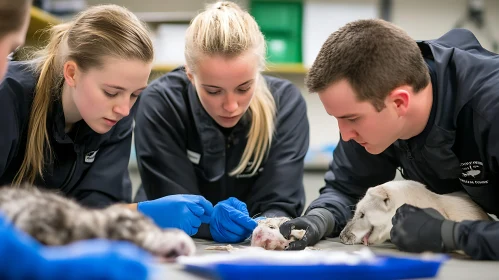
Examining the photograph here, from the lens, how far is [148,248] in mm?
859

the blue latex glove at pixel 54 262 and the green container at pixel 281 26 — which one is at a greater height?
the blue latex glove at pixel 54 262

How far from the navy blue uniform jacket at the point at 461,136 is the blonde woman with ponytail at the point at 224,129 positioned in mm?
292

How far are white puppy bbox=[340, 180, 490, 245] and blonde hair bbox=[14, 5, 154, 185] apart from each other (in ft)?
2.43

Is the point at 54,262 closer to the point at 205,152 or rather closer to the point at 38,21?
the point at 205,152

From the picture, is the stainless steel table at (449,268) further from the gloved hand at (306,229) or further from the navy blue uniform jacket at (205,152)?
the navy blue uniform jacket at (205,152)

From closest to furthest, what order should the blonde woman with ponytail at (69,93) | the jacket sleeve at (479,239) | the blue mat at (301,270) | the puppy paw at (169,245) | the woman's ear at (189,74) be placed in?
the blue mat at (301,270) → the puppy paw at (169,245) → the jacket sleeve at (479,239) → the blonde woman with ponytail at (69,93) → the woman's ear at (189,74)

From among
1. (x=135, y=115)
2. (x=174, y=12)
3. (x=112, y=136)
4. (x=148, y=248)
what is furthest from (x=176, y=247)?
(x=174, y=12)

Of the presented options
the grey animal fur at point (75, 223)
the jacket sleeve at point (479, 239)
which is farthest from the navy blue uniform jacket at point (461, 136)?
the grey animal fur at point (75, 223)

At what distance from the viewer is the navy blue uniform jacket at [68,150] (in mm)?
1524

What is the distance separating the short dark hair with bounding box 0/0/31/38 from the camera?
0.94m

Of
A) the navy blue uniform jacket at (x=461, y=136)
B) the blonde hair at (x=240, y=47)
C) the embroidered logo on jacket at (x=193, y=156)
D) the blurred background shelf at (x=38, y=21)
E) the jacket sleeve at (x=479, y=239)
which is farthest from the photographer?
the blurred background shelf at (x=38, y=21)

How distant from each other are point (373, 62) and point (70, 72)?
2.74 feet

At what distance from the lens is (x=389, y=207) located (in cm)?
155

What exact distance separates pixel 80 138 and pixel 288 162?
68cm
